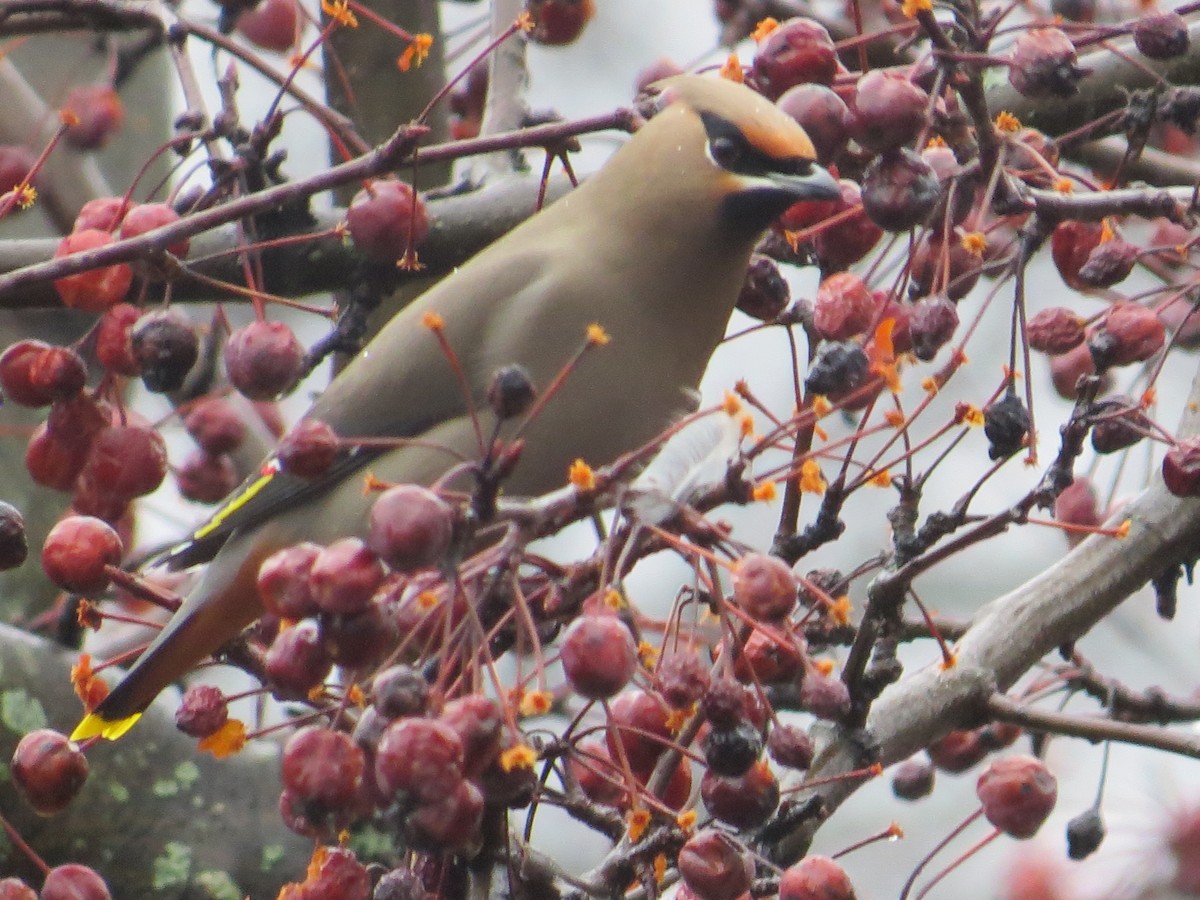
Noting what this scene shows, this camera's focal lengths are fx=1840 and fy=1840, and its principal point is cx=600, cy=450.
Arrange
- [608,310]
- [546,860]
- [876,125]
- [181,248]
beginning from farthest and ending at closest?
[608,310] < [181,248] < [876,125] < [546,860]

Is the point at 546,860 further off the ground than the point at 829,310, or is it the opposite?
the point at 829,310

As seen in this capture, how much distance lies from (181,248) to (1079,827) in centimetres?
151

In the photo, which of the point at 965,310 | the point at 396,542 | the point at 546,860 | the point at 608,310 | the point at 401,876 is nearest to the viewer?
the point at 396,542

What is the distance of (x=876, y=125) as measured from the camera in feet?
6.88

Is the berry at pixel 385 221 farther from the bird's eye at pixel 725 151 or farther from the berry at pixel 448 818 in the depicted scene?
the berry at pixel 448 818

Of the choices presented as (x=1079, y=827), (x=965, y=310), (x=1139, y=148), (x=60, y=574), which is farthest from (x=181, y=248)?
(x=965, y=310)

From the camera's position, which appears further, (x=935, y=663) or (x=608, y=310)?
(x=608, y=310)

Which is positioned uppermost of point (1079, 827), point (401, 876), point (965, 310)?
point (401, 876)

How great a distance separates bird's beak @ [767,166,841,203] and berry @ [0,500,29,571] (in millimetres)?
1054

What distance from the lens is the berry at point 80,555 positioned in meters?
2.19

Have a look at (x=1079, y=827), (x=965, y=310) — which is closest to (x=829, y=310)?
(x=1079, y=827)

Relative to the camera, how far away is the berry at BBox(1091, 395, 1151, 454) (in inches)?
81.3

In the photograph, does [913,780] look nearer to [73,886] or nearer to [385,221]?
[385,221]

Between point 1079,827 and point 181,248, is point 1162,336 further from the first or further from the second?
point 181,248
